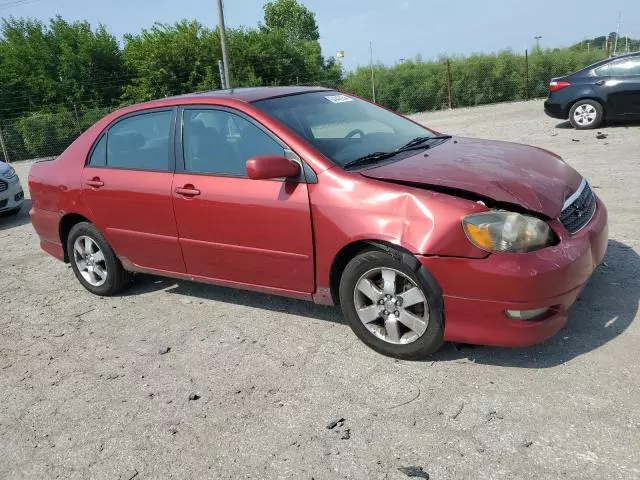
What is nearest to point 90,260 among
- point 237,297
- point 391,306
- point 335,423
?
point 237,297

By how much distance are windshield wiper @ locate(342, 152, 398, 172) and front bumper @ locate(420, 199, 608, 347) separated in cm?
87

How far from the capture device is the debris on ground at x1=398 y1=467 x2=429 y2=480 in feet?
8.19

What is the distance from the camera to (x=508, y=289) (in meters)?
3.01

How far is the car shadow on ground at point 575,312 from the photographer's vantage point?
3342 millimetres

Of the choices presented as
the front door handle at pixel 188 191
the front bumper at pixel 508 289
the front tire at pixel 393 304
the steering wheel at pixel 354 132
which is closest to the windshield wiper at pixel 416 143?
the steering wheel at pixel 354 132

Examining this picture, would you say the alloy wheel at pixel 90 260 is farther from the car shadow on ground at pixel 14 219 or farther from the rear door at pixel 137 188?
the car shadow on ground at pixel 14 219

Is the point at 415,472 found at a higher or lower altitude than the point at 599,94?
lower

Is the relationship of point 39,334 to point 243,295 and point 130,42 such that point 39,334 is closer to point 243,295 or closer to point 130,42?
point 243,295

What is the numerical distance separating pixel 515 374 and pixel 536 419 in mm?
424

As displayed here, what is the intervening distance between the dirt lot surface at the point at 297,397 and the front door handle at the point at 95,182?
1041 mm

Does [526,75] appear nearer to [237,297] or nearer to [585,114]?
[585,114]

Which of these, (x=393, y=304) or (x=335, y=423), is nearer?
(x=335, y=423)

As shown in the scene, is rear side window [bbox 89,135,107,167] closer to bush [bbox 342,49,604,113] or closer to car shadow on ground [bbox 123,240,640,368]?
car shadow on ground [bbox 123,240,640,368]

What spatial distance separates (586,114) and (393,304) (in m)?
10.1
